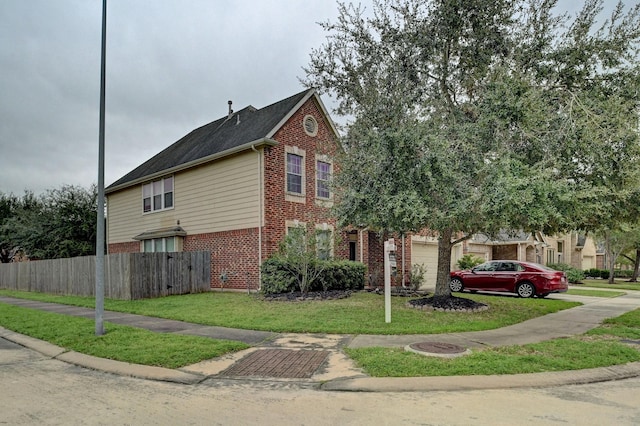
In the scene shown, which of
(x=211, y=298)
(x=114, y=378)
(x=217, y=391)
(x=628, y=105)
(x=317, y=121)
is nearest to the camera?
(x=217, y=391)

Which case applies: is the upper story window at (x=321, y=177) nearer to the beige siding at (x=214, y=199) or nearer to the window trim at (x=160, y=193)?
the beige siding at (x=214, y=199)

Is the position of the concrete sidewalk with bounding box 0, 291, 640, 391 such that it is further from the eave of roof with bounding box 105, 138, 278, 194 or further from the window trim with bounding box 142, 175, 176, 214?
the window trim with bounding box 142, 175, 176, 214

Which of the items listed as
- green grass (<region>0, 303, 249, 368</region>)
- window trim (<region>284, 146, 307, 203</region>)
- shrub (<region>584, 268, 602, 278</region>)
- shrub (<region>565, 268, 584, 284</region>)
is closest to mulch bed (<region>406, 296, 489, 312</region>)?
green grass (<region>0, 303, 249, 368</region>)

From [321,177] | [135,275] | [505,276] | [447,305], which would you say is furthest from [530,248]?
[135,275]

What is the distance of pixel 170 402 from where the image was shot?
509cm

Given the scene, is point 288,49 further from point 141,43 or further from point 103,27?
point 103,27

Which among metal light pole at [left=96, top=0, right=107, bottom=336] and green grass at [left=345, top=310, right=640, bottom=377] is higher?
metal light pole at [left=96, top=0, right=107, bottom=336]

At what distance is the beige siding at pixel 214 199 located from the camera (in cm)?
1714

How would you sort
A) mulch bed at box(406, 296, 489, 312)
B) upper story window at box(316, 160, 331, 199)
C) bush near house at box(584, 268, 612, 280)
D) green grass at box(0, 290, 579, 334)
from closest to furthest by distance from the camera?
1. green grass at box(0, 290, 579, 334)
2. mulch bed at box(406, 296, 489, 312)
3. upper story window at box(316, 160, 331, 199)
4. bush near house at box(584, 268, 612, 280)

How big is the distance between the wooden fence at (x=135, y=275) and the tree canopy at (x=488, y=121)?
8.29m

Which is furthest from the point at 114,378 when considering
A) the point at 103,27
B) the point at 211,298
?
the point at 211,298

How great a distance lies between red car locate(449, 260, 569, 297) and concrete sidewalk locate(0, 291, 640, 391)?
396cm

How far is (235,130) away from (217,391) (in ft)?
51.7

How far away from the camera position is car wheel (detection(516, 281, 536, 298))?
671 inches
